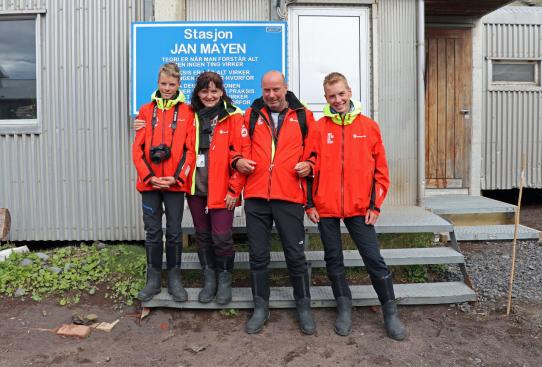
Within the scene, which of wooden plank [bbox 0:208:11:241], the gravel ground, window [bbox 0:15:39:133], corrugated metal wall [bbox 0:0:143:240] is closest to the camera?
the gravel ground

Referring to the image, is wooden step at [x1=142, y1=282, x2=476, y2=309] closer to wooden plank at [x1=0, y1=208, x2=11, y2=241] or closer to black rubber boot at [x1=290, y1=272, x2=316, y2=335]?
black rubber boot at [x1=290, y1=272, x2=316, y2=335]

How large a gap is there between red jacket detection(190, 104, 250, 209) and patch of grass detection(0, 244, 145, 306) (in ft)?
4.62

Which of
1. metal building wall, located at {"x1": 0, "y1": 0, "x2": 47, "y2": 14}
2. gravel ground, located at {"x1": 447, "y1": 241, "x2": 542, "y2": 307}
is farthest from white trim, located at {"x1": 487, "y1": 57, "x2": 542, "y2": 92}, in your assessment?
metal building wall, located at {"x1": 0, "y1": 0, "x2": 47, "y2": 14}

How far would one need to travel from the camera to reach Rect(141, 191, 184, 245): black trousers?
4039mm

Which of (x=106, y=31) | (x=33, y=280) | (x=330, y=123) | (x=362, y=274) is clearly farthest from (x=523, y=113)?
(x=33, y=280)

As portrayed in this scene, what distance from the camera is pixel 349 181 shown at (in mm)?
3703

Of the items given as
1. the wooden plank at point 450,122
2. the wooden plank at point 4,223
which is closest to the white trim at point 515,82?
the wooden plank at point 450,122

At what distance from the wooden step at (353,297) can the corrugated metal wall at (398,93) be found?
196 centimetres

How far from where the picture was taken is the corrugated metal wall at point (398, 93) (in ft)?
20.2

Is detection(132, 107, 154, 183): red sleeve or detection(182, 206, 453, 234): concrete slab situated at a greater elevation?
detection(132, 107, 154, 183): red sleeve

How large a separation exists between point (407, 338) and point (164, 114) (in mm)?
2734

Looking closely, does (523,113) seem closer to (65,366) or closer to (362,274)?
(362,274)

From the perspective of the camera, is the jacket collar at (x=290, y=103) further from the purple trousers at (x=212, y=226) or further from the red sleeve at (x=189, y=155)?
the purple trousers at (x=212, y=226)

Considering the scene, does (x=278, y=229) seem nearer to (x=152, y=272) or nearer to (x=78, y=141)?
(x=152, y=272)
